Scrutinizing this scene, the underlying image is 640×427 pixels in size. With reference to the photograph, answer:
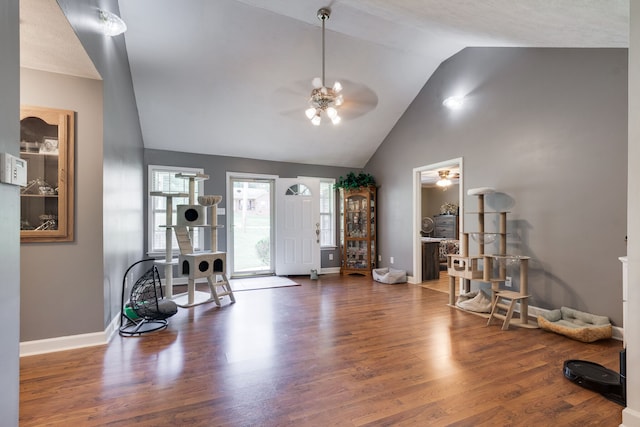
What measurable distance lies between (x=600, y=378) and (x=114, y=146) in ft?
15.0

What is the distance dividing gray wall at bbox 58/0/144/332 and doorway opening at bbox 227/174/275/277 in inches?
79.1

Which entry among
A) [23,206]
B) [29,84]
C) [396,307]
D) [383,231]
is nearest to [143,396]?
[23,206]

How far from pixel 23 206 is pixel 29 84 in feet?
3.37

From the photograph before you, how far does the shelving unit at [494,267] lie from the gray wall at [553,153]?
25 centimetres

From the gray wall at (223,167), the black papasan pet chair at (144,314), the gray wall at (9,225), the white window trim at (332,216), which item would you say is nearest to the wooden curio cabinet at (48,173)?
the black papasan pet chair at (144,314)

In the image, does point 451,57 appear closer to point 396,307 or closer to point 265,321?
point 396,307

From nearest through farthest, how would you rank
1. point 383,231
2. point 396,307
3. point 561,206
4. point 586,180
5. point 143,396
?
point 143,396
point 586,180
point 561,206
point 396,307
point 383,231

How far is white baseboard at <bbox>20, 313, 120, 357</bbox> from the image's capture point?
100 inches

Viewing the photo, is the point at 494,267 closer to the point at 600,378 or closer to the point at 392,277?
the point at 392,277

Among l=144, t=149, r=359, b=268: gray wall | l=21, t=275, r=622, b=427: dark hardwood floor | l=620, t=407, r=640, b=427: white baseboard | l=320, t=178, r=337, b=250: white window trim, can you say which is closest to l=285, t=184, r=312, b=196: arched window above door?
l=144, t=149, r=359, b=268: gray wall

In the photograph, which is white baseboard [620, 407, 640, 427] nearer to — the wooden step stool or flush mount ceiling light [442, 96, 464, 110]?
the wooden step stool

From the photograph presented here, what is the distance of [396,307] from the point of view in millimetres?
3986

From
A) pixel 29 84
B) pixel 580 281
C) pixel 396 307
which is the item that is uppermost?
pixel 29 84

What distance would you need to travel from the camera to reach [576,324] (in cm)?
300
